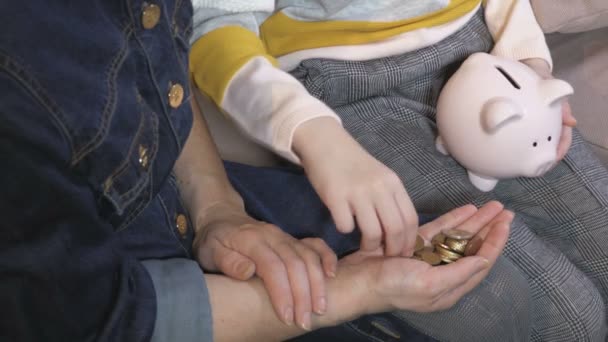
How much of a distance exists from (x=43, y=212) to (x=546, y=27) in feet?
2.62

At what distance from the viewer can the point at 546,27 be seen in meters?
1.00

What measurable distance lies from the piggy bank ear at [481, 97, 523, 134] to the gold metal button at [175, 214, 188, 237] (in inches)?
13.2

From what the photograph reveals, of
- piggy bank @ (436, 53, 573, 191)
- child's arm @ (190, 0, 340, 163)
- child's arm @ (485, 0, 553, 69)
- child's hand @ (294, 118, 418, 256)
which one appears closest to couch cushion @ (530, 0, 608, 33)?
child's arm @ (485, 0, 553, 69)

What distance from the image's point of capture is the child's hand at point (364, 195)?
0.59 meters

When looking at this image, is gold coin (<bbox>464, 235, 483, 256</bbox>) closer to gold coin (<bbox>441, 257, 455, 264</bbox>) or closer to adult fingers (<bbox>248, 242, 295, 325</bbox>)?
gold coin (<bbox>441, 257, 455, 264</bbox>)

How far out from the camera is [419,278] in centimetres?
60

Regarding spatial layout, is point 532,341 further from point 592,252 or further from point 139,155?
point 139,155

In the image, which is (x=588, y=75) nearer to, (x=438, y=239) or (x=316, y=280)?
(x=438, y=239)

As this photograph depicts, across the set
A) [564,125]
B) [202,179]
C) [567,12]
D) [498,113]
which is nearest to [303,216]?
[202,179]

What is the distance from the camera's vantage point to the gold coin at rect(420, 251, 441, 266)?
0.63m

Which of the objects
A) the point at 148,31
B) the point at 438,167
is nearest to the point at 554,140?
the point at 438,167

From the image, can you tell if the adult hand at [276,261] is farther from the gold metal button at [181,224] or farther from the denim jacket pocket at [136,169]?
the denim jacket pocket at [136,169]

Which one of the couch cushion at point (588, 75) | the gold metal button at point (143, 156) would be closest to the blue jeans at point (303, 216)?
the gold metal button at point (143, 156)

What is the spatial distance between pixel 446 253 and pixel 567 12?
53 cm
